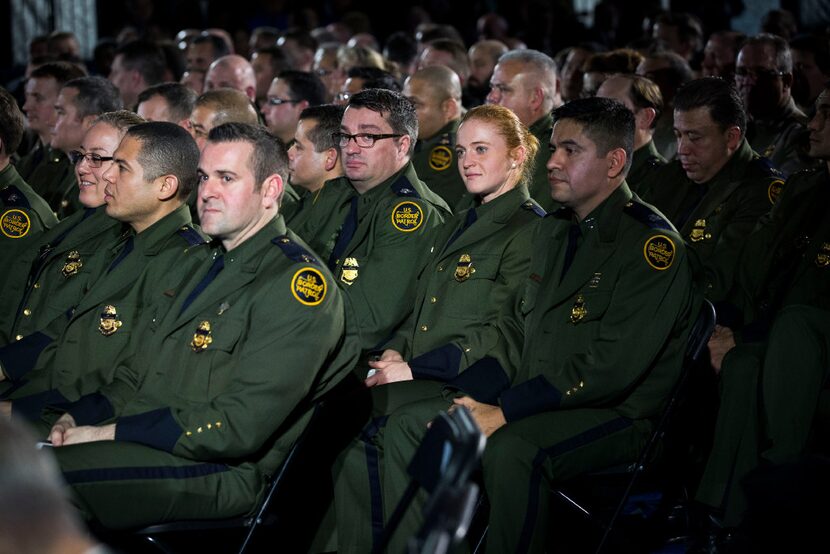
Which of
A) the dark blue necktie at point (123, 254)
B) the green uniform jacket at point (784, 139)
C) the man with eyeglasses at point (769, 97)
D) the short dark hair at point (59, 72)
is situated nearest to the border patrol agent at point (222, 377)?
the dark blue necktie at point (123, 254)

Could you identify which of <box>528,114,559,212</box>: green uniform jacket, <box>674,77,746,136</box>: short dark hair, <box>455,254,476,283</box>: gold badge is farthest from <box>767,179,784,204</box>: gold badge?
<box>455,254,476,283</box>: gold badge

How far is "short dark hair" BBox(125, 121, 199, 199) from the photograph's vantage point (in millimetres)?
4242

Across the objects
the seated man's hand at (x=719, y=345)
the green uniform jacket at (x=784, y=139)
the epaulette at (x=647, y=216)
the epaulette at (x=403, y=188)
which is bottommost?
the seated man's hand at (x=719, y=345)

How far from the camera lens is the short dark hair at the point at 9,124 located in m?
5.55

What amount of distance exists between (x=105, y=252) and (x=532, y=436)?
1886mm

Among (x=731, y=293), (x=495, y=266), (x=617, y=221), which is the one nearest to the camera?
(x=617, y=221)

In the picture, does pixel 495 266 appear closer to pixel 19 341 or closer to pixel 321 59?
pixel 19 341

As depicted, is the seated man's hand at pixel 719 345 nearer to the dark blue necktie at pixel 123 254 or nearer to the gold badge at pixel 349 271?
the gold badge at pixel 349 271

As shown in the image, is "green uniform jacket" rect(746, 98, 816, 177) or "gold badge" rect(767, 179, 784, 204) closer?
"gold badge" rect(767, 179, 784, 204)

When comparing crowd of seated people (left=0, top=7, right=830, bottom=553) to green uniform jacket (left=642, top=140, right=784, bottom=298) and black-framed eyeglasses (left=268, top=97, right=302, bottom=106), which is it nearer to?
green uniform jacket (left=642, top=140, right=784, bottom=298)

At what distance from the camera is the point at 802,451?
377 cm

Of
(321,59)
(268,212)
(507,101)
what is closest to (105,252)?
(268,212)

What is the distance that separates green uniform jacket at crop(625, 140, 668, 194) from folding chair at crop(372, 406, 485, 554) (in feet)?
11.2

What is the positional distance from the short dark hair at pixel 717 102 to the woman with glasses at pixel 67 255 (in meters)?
2.42
